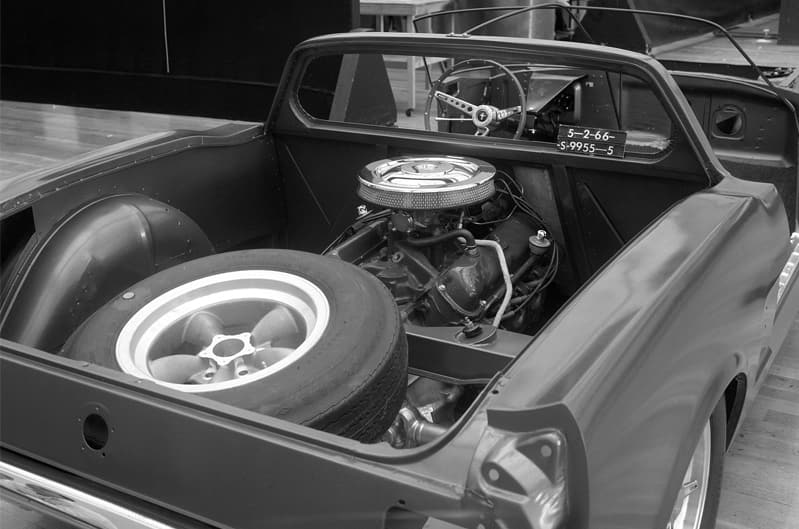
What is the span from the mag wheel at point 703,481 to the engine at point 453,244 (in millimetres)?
681

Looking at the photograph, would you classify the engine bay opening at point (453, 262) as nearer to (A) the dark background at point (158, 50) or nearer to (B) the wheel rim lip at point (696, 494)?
(B) the wheel rim lip at point (696, 494)

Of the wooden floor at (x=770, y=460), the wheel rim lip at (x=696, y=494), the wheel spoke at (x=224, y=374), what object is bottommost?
the wooden floor at (x=770, y=460)

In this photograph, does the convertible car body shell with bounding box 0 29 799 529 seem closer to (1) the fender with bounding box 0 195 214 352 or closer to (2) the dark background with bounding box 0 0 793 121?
(1) the fender with bounding box 0 195 214 352

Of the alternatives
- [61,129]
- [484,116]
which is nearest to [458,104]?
[484,116]

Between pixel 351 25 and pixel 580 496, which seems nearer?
pixel 580 496

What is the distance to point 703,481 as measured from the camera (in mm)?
2162

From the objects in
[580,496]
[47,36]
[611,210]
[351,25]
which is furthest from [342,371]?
[47,36]

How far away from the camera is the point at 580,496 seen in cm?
132

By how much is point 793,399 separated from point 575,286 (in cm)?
106

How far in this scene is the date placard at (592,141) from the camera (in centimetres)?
273

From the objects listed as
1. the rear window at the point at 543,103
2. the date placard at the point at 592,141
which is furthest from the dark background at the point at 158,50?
the date placard at the point at 592,141

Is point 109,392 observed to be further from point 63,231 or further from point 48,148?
point 48,148

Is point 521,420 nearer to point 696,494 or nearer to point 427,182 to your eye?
point 696,494

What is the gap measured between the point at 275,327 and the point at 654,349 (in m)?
0.96
